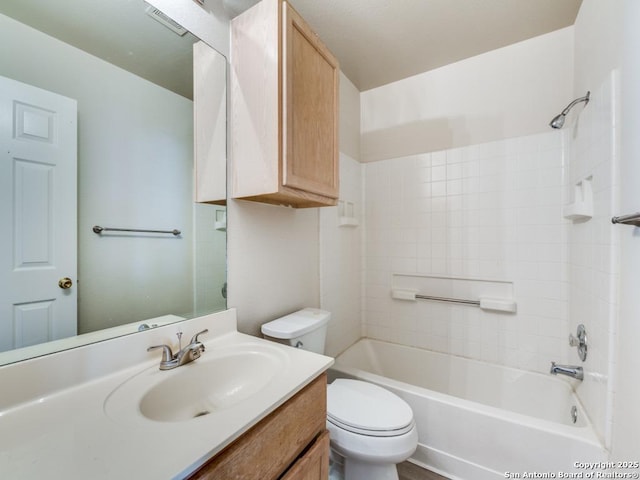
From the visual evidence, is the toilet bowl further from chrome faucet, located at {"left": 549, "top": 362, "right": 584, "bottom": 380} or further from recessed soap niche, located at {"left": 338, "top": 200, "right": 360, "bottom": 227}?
recessed soap niche, located at {"left": 338, "top": 200, "right": 360, "bottom": 227}

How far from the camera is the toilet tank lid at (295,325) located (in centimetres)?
119

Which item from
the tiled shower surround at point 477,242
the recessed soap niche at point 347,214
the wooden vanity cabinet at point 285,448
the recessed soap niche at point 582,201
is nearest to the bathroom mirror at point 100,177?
the wooden vanity cabinet at point 285,448

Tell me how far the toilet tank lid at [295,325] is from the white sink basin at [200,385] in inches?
7.6

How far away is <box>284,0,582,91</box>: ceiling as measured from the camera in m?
1.43

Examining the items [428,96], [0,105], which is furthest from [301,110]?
[428,96]

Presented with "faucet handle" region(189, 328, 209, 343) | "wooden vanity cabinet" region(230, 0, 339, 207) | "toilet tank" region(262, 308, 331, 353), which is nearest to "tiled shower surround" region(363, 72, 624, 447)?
"toilet tank" region(262, 308, 331, 353)

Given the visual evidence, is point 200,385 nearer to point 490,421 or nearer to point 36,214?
point 36,214

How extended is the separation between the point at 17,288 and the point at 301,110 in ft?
3.49

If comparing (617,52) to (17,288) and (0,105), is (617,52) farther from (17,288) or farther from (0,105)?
(17,288)

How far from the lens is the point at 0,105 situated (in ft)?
2.11

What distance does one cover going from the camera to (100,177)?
0.83 meters

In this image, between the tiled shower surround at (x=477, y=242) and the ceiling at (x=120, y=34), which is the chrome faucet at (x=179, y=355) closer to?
the ceiling at (x=120, y=34)

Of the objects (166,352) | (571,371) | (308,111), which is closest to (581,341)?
(571,371)

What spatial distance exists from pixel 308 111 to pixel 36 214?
3.18 feet
